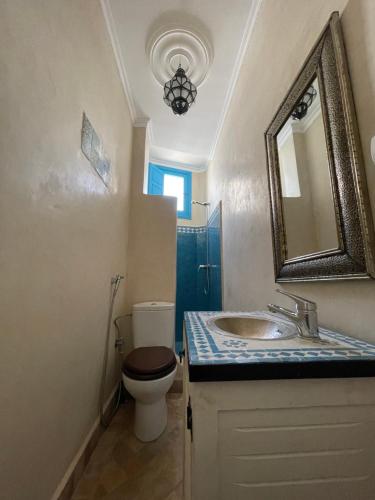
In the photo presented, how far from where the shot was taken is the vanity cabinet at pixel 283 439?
0.41m

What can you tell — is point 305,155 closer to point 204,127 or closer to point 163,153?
point 204,127

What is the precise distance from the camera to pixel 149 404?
1.20 metres

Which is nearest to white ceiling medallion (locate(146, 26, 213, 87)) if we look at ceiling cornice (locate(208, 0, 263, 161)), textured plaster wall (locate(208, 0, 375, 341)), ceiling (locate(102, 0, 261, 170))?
ceiling (locate(102, 0, 261, 170))

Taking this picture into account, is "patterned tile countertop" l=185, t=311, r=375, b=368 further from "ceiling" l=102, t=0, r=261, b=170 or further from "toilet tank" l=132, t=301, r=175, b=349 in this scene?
"ceiling" l=102, t=0, r=261, b=170

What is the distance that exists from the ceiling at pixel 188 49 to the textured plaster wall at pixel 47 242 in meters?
0.29

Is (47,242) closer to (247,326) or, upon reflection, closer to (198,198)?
(247,326)

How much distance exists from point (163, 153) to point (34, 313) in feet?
8.64

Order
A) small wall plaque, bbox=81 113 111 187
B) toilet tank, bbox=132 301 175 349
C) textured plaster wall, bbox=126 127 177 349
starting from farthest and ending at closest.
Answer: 1. textured plaster wall, bbox=126 127 177 349
2. toilet tank, bbox=132 301 175 349
3. small wall plaque, bbox=81 113 111 187

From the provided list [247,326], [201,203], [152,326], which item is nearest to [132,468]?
[152,326]

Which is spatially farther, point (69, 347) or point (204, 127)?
point (204, 127)

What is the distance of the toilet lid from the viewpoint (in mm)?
1132

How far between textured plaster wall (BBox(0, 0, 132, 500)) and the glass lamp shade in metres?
0.53

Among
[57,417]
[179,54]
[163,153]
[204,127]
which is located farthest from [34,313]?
[163,153]

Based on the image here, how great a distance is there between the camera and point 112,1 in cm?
125
